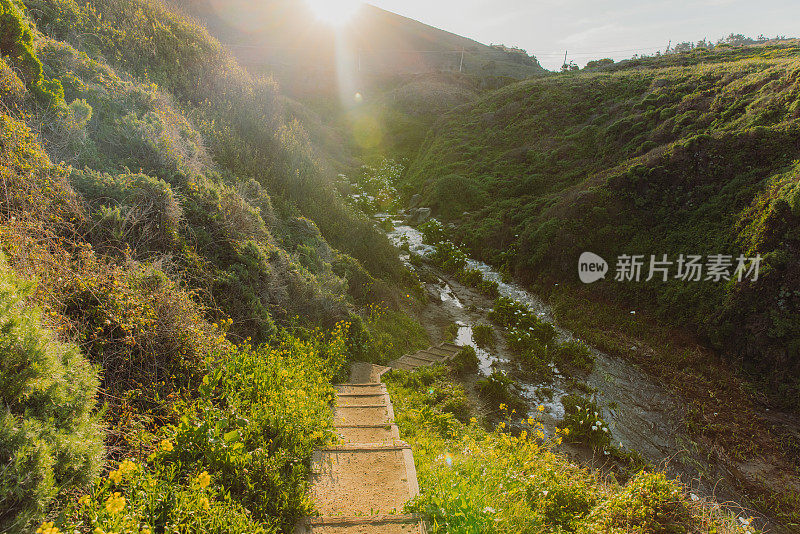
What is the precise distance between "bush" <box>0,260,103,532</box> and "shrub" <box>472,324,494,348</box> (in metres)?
10.0

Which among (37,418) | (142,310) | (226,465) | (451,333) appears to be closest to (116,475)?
(37,418)

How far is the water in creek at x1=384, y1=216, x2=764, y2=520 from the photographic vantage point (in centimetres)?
738

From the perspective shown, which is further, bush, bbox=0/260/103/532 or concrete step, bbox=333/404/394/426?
concrete step, bbox=333/404/394/426

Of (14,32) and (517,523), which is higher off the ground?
(14,32)

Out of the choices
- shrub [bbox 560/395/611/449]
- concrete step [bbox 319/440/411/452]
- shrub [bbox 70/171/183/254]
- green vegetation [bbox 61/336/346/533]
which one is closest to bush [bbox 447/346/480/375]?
shrub [bbox 560/395/611/449]

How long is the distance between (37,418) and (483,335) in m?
10.6

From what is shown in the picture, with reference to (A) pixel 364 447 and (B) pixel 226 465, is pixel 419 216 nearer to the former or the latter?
(A) pixel 364 447

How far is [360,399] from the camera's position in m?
6.00

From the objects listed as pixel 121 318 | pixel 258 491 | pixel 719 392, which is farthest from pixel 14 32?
pixel 719 392

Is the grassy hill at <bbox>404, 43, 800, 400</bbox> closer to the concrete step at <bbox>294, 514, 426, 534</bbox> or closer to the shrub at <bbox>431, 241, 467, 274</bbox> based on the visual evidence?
the shrub at <bbox>431, 241, 467, 274</bbox>

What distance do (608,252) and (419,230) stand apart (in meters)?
9.92

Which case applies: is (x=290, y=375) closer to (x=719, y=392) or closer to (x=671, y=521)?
(x=671, y=521)

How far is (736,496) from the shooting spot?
22.8 feet

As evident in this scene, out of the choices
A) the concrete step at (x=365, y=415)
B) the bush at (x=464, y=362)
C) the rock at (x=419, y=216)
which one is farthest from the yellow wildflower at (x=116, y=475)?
the rock at (x=419, y=216)
